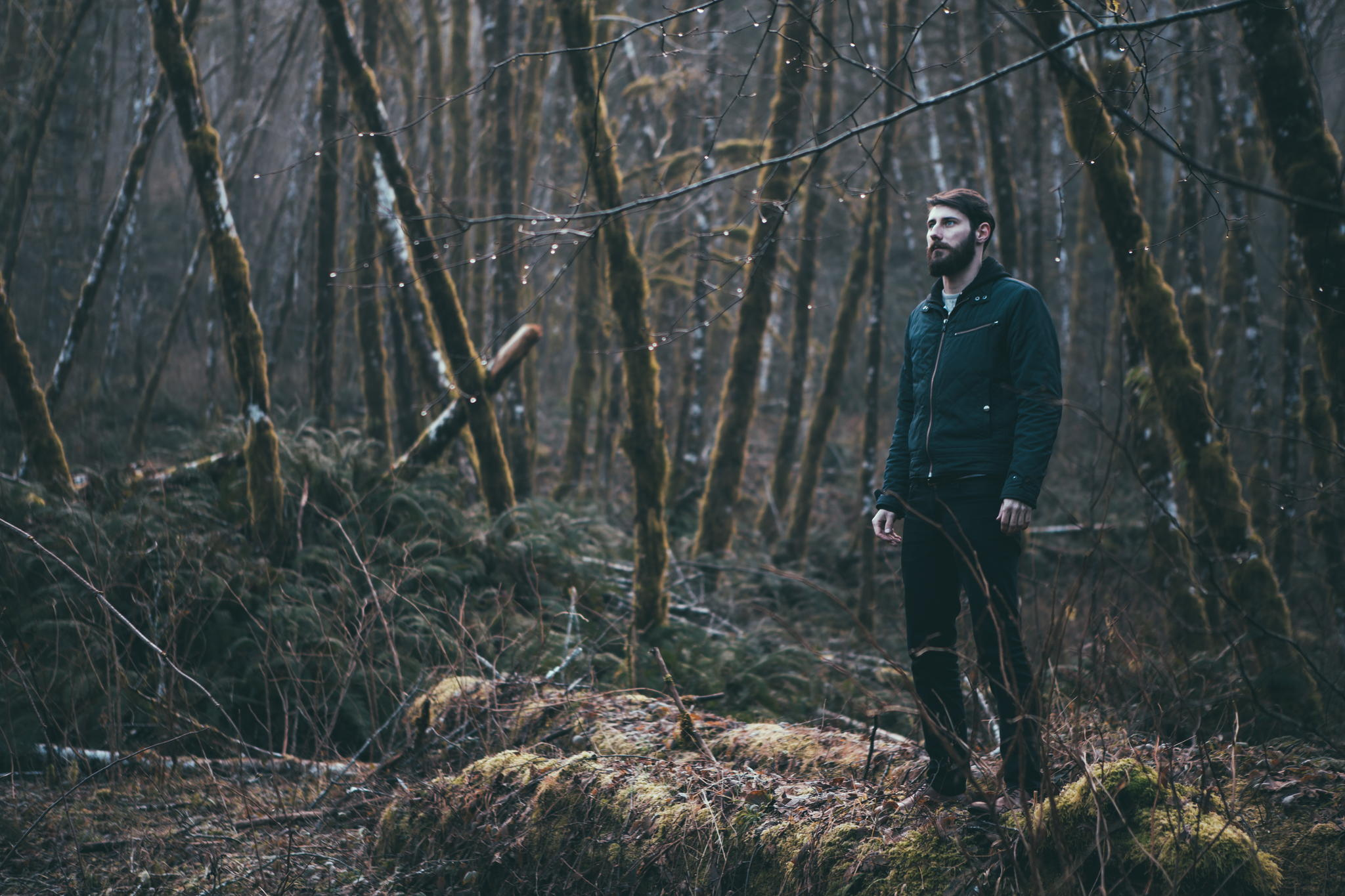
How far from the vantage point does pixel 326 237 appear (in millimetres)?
9945

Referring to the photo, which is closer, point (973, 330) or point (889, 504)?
point (973, 330)

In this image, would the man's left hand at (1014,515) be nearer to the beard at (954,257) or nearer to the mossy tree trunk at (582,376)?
the beard at (954,257)

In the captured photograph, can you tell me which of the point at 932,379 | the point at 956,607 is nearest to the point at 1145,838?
the point at 956,607

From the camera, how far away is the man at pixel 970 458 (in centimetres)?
310

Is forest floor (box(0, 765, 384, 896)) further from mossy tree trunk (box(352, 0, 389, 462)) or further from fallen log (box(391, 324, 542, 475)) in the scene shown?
mossy tree trunk (box(352, 0, 389, 462))

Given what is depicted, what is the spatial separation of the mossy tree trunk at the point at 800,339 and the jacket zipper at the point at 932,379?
7154 mm

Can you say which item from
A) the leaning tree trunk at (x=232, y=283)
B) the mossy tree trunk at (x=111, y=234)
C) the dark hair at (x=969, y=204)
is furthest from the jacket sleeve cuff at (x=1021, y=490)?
the mossy tree trunk at (x=111, y=234)

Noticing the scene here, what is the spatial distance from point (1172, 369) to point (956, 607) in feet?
10.4

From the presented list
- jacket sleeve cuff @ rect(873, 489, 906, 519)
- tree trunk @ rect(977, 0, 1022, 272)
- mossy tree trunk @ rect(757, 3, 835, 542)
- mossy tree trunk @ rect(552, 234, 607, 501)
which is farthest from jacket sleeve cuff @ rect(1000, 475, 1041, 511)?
mossy tree trunk @ rect(552, 234, 607, 501)

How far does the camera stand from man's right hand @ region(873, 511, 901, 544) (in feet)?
11.7

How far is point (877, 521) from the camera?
3598mm

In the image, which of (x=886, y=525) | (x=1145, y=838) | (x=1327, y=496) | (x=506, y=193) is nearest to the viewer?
(x=1145, y=838)

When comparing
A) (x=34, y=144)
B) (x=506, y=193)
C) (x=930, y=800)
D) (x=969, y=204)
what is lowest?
(x=930, y=800)

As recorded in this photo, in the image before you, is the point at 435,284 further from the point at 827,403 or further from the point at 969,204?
the point at 827,403
